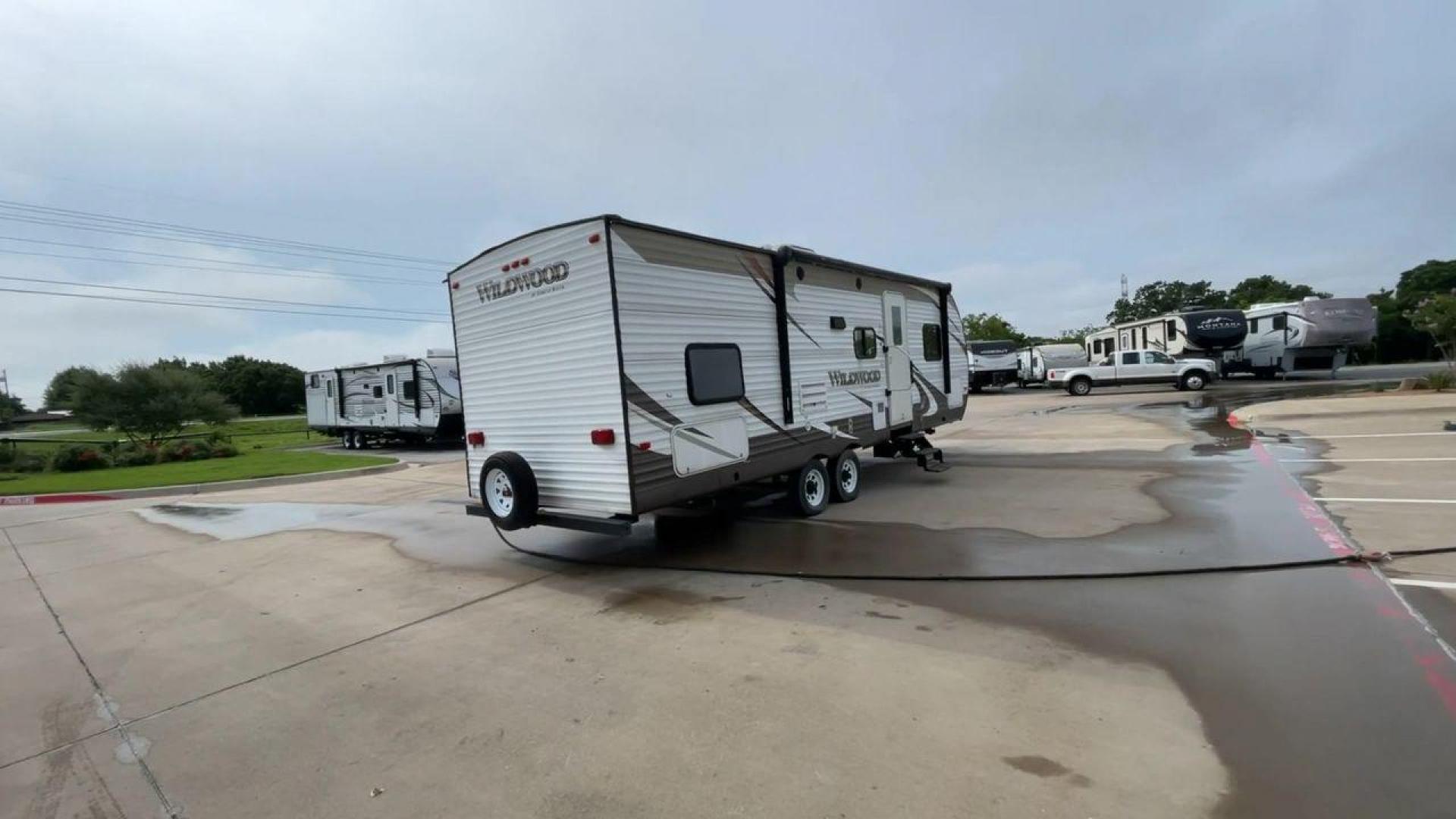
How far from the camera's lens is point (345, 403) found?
24.8m

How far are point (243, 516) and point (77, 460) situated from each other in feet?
43.1

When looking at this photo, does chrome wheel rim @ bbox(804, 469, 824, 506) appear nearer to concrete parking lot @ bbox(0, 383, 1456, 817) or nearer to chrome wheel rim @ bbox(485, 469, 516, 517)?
concrete parking lot @ bbox(0, 383, 1456, 817)

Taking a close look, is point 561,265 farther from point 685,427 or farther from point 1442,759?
point 1442,759

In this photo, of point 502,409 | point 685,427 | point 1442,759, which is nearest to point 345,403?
→ point 502,409

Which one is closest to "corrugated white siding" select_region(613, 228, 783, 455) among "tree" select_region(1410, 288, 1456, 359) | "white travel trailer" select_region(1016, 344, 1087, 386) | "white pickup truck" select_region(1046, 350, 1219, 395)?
"tree" select_region(1410, 288, 1456, 359)

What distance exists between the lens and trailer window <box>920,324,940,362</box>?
11109 mm

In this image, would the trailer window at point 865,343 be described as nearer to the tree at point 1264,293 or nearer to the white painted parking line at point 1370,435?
the white painted parking line at point 1370,435

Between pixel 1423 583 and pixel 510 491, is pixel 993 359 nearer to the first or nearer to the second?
pixel 1423 583

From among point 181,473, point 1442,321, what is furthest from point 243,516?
point 1442,321

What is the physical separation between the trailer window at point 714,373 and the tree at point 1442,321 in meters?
21.3

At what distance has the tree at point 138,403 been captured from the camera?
22.2 metres

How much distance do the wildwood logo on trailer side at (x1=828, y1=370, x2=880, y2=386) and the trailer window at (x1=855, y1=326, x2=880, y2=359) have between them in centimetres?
23

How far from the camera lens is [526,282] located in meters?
6.47

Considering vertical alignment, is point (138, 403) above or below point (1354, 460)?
above
